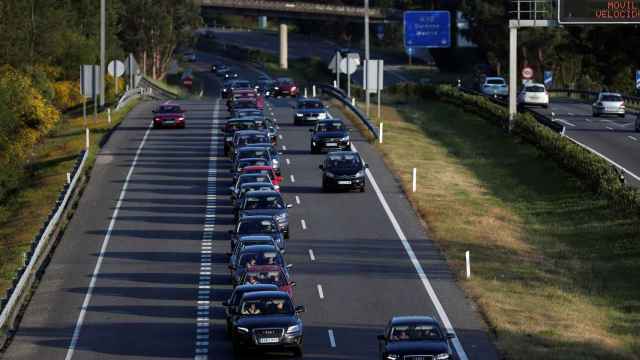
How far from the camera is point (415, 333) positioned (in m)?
29.8

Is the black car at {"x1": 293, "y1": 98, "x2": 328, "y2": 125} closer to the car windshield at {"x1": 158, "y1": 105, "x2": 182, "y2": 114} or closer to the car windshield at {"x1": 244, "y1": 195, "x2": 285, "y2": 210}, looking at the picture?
the car windshield at {"x1": 158, "y1": 105, "x2": 182, "y2": 114}

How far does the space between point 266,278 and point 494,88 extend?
229ft

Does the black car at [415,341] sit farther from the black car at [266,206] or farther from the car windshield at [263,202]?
the car windshield at [263,202]

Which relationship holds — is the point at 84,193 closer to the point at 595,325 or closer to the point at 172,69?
the point at 595,325

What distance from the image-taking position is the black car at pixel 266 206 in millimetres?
46875

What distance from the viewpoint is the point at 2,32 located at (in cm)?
9519

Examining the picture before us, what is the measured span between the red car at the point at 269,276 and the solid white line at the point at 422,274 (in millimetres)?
3805

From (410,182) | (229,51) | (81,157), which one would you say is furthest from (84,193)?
(229,51)

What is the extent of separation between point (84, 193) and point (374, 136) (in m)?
19.7

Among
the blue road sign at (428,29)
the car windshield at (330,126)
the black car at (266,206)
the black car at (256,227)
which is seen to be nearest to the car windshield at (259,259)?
the black car at (256,227)

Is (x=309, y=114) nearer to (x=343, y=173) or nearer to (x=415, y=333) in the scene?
(x=343, y=173)

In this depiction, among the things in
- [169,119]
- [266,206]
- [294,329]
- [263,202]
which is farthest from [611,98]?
[294,329]

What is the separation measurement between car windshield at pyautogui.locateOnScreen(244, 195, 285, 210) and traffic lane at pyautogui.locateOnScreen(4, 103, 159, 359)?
16.4 feet

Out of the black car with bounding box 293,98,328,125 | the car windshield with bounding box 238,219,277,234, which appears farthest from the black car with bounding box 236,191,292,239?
the black car with bounding box 293,98,328,125
